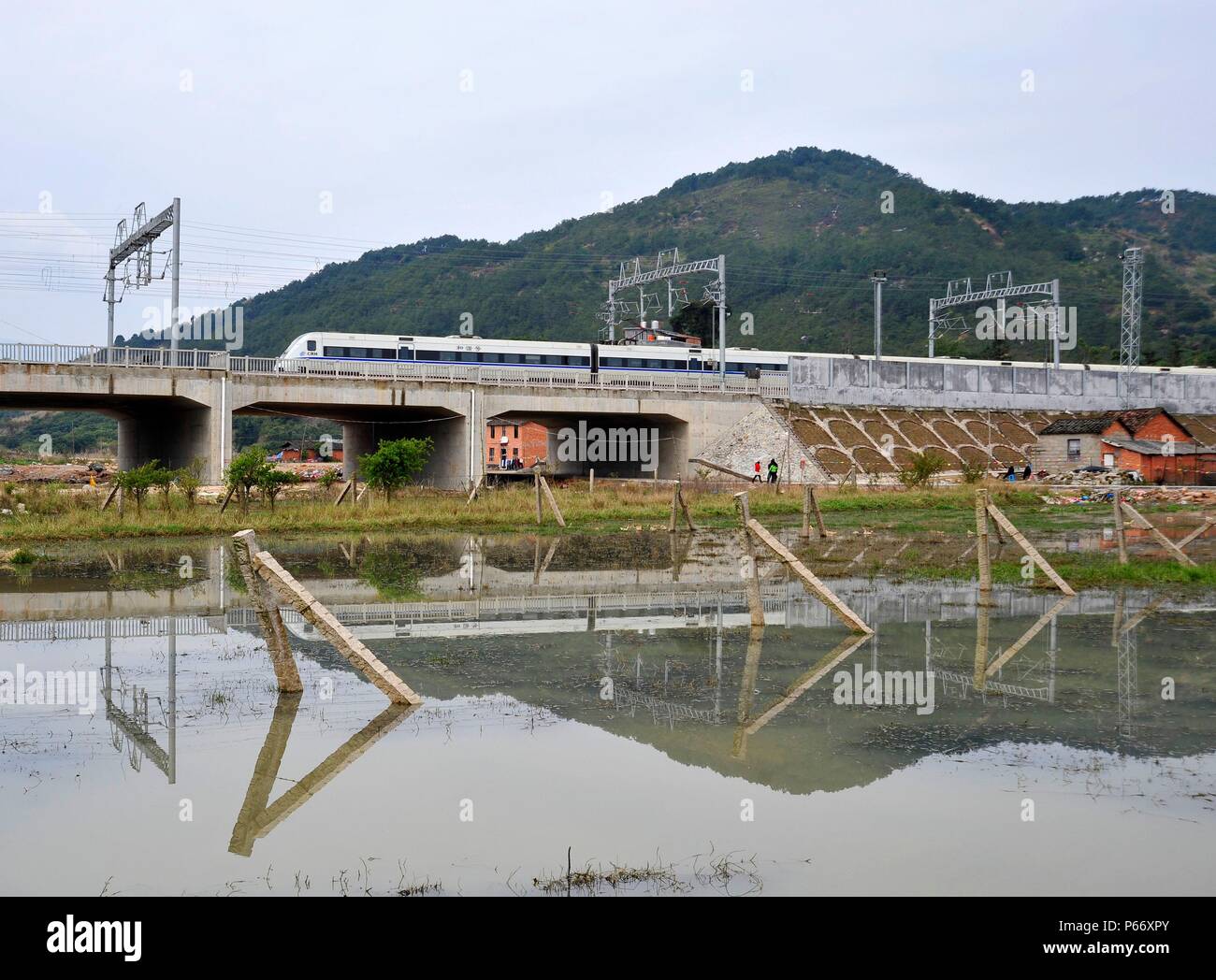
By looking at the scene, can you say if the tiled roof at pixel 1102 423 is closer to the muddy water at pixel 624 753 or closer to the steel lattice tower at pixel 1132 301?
the steel lattice tower at pixel 1132 301

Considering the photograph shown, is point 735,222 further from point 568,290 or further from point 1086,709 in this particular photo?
point 1086,709

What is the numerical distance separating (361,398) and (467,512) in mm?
12817

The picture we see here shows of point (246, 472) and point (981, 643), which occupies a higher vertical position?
point (246, 472)

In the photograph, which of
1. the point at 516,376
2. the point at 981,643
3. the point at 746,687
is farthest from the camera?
the point at 516,376

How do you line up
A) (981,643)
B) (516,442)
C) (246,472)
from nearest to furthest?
(981,643), (246,472), (516,442)

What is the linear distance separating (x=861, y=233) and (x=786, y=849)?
477 feet

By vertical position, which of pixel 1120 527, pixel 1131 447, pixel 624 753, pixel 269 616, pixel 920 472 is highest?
pixel 1131 447

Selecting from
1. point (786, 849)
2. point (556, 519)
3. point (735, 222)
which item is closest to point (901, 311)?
point (735, 222)

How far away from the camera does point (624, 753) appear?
8070 mm

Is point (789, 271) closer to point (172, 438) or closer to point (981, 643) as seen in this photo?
point (172, 438)

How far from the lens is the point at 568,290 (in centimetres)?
11406

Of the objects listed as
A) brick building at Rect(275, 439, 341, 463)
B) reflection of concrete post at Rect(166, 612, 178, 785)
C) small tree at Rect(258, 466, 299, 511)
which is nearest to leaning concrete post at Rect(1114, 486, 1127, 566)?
reflection of concrete post at Rect(166, 612, 178, 785)

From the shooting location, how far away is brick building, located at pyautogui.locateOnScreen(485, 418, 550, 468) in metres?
91.9

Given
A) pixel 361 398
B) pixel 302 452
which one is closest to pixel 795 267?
pixel 302 452
